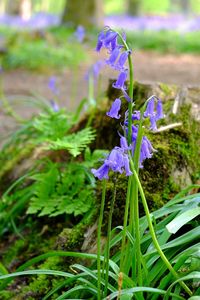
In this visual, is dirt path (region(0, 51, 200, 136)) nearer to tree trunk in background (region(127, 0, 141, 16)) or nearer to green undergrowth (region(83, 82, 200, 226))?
green undergrowth (region(83, 82, 200, 226))

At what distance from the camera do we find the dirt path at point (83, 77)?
9.21 m

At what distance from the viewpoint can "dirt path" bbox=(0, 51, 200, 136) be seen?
363 inches

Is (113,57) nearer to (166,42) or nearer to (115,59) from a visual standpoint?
(115,59)

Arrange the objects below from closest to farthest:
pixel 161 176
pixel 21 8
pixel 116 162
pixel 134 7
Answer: pixel 116 162
pixel 161 176
pixel 21 8
pixel 134 7

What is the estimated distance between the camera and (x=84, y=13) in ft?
53.3

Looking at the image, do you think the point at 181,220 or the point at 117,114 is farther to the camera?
the point at 181,220

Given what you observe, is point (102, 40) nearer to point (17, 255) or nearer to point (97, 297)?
point (97, 297)

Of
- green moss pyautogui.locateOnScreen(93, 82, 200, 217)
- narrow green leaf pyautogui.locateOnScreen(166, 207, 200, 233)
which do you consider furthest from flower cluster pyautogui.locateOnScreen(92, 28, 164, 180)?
green moss pyautogui.locateOnScreen(93, 82, 200, 217)

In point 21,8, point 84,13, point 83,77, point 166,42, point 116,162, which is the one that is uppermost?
point 116,162

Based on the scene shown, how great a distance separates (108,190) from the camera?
2896 millimetres

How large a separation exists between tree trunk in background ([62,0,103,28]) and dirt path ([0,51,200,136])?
98.7 inches

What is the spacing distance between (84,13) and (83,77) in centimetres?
587

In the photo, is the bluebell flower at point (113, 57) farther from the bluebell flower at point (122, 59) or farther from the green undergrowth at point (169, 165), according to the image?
the green undergrowth at point (169, 165)

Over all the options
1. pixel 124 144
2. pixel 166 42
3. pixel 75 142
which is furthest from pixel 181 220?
pixel 166 42
